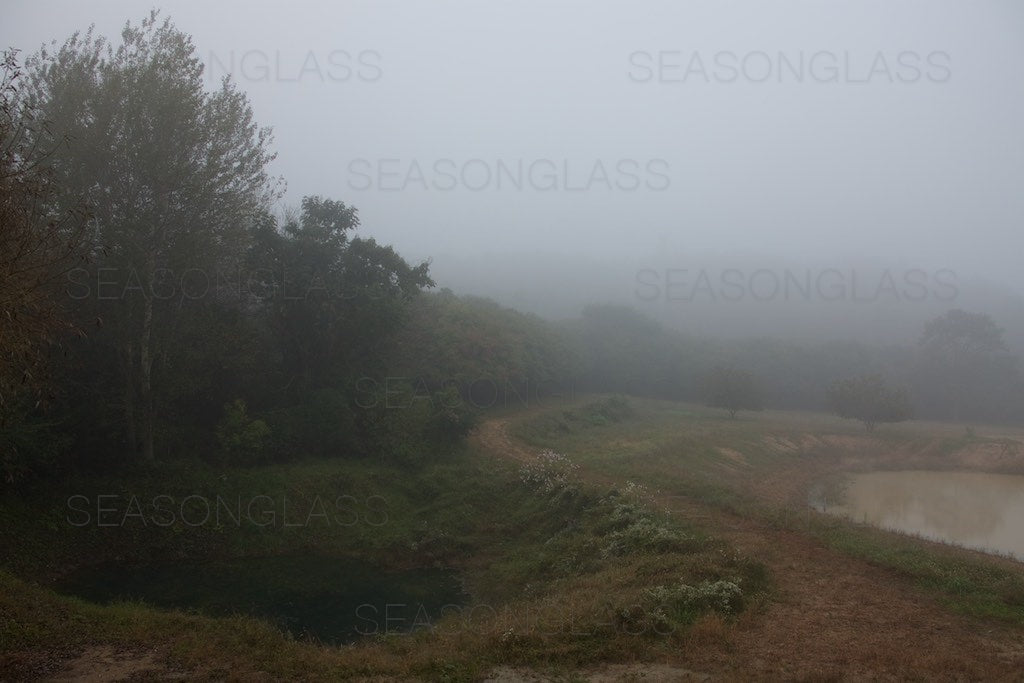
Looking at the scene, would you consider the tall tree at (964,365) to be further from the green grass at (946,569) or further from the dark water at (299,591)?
the dark water at (299,591)

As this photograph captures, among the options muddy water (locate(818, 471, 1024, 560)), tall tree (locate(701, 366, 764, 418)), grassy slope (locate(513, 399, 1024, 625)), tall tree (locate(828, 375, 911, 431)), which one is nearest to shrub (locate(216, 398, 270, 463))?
grassy slope (locate(513, 399, 1024, 625))

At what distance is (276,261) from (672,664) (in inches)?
781

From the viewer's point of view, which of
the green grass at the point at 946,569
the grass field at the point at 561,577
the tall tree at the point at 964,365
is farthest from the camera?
the tall tree at the point at 964,365

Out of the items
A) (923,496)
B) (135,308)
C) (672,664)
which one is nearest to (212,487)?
(135,308)

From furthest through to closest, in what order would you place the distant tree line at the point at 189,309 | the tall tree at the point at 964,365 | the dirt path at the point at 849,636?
the tall tree at the point at 964,365, the distant tree line at the point at 189,309, the dirt path at the point at 849,636

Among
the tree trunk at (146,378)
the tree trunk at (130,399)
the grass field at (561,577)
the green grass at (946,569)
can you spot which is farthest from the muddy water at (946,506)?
the tree trunk at (130,399)

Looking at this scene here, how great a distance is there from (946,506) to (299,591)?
2253cm

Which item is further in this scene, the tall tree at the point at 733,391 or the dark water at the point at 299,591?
the tall tree at the point at 733,391

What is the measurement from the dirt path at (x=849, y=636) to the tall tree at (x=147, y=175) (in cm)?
1689

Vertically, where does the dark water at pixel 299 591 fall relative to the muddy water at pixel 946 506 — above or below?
above

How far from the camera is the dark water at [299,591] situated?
46.8 ft

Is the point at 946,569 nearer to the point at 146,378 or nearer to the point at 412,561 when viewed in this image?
the point at 412,561

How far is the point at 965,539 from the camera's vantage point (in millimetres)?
19781

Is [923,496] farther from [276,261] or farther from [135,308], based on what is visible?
[135,308]
